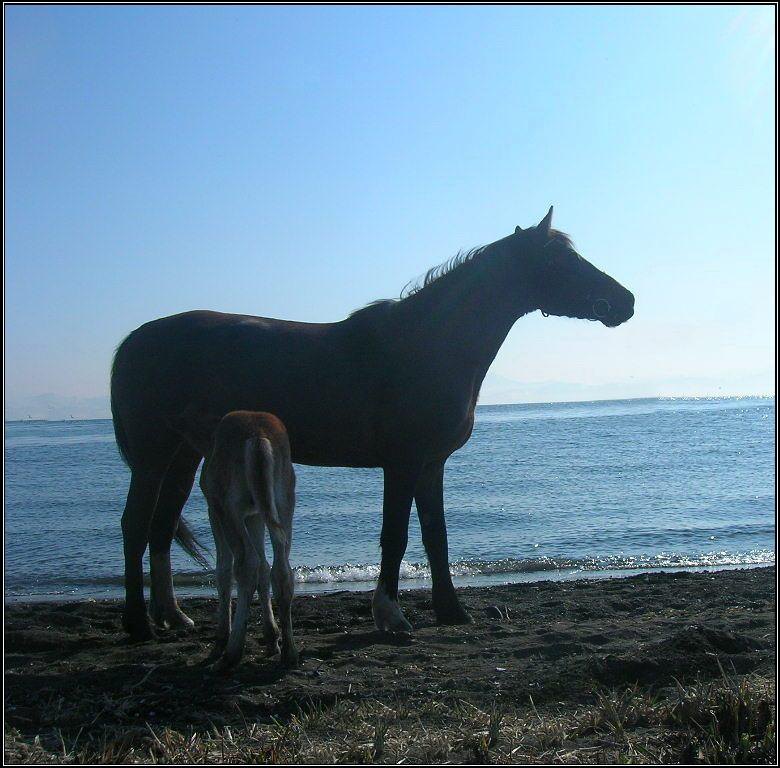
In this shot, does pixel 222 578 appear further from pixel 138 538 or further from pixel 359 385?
pixel 359 385

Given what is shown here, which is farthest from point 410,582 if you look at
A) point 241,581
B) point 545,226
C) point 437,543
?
point 241,581

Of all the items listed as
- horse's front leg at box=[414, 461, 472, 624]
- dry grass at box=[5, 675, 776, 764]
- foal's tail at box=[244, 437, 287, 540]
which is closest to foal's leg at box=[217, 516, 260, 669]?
foal's tail at box=[244, 437, 287, 540]

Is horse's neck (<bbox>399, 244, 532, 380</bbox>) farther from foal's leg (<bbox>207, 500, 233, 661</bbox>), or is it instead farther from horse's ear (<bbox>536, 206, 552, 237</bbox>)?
foal's leg (<bbox>207, 500, 233, 661</bbox>)

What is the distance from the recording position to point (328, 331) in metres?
6.63

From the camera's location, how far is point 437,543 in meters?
6.84

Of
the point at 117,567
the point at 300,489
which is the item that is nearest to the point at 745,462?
the point at 300,489

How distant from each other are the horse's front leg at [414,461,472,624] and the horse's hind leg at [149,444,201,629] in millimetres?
1875

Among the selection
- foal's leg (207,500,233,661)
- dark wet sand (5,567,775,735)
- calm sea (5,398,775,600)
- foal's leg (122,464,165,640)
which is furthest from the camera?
calm sea (5,398,775,600)

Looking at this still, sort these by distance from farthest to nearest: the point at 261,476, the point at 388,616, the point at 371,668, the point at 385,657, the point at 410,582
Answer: the point at 410,582 → the point at 388,616 → the point at 385,657 → the point at 371,668 → the point at 261,476

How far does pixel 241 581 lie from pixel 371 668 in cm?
98

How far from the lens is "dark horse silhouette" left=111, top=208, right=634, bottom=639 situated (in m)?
6.30

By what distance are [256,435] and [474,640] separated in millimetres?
2306

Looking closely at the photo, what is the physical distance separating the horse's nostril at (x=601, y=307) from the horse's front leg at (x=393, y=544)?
2002 mm

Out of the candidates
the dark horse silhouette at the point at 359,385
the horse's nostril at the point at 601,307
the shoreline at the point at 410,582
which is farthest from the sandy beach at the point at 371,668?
the horse's nostril at the point at 601,307
